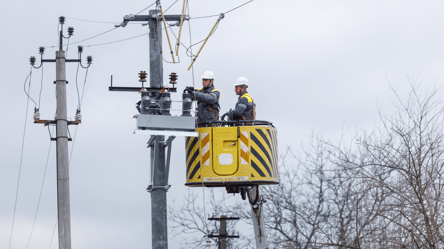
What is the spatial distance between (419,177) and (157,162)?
423cm

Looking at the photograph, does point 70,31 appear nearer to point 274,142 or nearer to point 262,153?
point 274,142

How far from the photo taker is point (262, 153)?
10.1 meters

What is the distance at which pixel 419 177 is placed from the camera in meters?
9.32

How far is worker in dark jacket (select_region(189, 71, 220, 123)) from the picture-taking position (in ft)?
33.7

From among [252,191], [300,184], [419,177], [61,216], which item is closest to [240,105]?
[252,191]

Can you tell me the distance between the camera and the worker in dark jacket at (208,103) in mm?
10258

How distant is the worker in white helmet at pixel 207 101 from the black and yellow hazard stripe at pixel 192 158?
13.7 inches

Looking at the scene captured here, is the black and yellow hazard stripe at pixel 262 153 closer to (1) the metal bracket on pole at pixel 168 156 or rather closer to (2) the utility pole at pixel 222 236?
(1) the metal bracket on pole at pixel 168 156

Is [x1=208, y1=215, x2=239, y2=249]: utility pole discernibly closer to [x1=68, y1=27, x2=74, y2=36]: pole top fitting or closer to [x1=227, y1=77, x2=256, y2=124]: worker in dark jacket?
[x1=68, y1=27, x2=74, y2=36]: pole top fitting

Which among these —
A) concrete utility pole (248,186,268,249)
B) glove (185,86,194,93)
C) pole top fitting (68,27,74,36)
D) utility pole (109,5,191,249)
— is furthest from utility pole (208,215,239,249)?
glove (185,86,194,93)

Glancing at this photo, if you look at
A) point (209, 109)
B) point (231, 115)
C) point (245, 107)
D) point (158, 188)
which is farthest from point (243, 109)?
point (158, 188)

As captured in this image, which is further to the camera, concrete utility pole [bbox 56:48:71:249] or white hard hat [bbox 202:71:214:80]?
concrete utility pole [bbox 56:48:71:249]

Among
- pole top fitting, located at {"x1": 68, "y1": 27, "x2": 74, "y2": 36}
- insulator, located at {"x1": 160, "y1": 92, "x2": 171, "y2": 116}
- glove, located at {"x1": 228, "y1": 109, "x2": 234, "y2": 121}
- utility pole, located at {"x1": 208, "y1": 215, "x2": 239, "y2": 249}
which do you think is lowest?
utility pole, located at {"x1": 208, "y1": 215, "x2": 239, "y2": 249}

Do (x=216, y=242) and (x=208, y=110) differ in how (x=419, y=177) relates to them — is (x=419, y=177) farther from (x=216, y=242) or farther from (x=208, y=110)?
(x=216, y=242)
